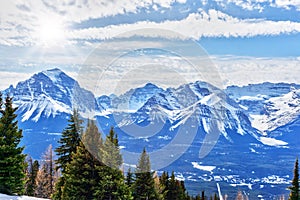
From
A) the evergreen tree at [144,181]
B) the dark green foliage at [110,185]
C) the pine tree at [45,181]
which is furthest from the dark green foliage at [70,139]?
the pine tree at [45,181]

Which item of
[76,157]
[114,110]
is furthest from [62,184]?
[114,110]

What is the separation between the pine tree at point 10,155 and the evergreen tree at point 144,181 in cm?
1259

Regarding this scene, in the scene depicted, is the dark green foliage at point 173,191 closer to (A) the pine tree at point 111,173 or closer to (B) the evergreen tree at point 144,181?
(B) the evergreen tree at point 144,181

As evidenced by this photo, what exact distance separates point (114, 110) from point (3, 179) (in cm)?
1646

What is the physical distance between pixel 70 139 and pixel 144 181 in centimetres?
984

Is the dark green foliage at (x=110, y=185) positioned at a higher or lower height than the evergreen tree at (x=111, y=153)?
lower

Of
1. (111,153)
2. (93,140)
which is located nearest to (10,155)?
(93,140)

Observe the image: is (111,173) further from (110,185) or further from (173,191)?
(173,191)

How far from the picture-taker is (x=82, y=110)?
135 feet

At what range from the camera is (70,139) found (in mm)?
39156

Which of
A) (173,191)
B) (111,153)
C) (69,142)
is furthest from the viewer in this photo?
(173,191)

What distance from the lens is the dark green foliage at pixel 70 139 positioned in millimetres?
38531

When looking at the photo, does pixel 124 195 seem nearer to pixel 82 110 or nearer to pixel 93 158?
pixel 93 158

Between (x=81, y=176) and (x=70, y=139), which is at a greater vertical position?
(x=70, y=139)
